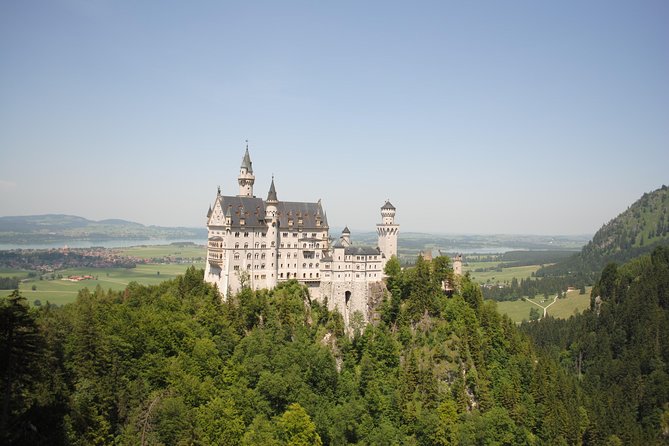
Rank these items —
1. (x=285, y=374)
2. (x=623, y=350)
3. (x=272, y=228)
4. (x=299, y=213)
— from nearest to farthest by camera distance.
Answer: (x=285, y=374) → (x=272, y=228) → (x=299, y=213) → (x=623, y=350)

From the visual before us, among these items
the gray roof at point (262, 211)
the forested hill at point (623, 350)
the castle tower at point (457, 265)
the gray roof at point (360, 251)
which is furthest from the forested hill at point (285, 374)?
the gray roof at point (262, 211)

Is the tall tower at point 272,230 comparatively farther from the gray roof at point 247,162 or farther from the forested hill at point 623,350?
the forested hill at point 623,350

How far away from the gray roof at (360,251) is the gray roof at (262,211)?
822 cm

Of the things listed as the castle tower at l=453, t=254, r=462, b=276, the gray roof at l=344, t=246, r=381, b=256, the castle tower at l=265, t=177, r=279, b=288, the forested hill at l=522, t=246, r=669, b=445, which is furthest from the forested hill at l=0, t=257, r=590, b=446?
the forested hill at l=522, t=246, r=669, b=445

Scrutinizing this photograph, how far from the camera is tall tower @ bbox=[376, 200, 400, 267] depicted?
99812 mm

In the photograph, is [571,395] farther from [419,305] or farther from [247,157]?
[247,157]

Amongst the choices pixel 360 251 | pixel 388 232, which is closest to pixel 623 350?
pixel 388 232

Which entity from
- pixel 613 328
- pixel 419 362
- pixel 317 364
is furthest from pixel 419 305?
pixel 613 328

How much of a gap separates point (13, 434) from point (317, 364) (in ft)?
148

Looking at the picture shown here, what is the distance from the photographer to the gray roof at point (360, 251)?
310ft

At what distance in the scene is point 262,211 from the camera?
315 ft

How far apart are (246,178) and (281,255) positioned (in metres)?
16.6

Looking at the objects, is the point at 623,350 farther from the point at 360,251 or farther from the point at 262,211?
the point at 262,211

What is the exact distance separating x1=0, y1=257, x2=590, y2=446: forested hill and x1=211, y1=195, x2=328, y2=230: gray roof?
11.8 m
